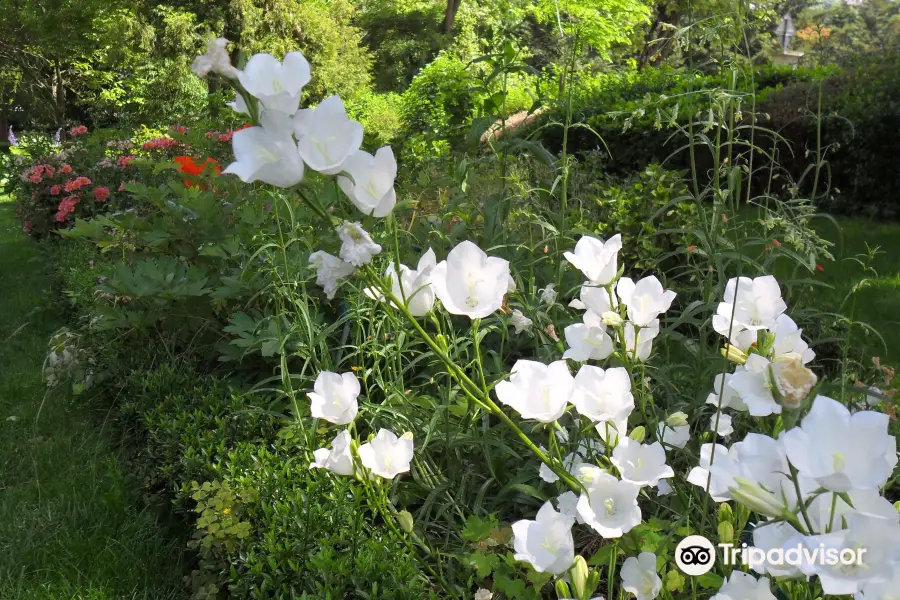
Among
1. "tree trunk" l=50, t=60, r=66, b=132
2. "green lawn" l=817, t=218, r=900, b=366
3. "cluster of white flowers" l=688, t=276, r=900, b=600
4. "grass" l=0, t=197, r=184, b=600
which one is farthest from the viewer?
"tree trunk" l=50, t=60, r=66, b=132

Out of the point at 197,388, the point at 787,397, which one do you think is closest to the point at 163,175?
the point at 197,388

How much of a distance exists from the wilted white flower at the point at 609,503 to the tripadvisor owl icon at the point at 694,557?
0.19 feet

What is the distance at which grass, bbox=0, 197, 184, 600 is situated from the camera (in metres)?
2.03

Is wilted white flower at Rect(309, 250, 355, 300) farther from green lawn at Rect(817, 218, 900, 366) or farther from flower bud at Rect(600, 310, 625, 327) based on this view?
green lawn at Rect(817, 218, 900, 366)

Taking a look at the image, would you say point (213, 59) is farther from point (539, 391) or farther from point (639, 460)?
point (639, 460)

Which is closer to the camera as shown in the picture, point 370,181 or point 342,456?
point 370,181

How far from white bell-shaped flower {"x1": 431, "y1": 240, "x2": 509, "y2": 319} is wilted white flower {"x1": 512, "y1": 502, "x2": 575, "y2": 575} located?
0.28 meters

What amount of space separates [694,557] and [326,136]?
25.6 inches

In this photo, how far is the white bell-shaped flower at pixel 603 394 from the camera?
961mm

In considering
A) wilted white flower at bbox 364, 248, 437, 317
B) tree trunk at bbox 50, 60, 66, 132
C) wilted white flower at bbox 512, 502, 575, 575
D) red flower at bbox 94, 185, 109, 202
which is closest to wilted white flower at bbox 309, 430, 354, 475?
wilted white flower at bbox 364, 248, 437, 317

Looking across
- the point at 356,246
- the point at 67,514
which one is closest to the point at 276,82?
the point at 356,246

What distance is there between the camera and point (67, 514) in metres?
2.36

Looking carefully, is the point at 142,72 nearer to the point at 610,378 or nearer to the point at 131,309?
the point at 131,309

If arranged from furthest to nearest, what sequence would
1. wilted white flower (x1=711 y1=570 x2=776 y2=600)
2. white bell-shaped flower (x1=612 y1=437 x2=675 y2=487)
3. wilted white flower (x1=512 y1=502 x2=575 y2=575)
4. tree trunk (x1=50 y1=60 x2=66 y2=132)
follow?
tree trunk (x1=50 y1=60 x2=66 y2=132) → white bell-shaped flower (x1=612 y1=437 x2=675 y2=487) → wilted white flower (x1=512 y1=502 x2=575 y2=575) → wilted white flower (x1=711 y1=570 x2=776 y2=600)
